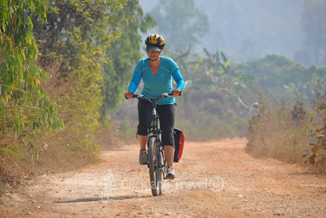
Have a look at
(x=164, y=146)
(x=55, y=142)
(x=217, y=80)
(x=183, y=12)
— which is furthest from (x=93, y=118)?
(x=183, y=12)

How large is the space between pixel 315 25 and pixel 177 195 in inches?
3265

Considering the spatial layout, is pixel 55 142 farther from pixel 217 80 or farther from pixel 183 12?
pixel 183 12

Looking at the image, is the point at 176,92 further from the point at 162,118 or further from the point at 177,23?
the point at 177,23

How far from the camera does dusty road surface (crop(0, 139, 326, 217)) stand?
4461mm

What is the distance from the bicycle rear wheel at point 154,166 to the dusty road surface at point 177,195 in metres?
0.17

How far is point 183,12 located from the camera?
75.1 meters

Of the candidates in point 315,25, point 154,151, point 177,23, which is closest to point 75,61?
point 154,151

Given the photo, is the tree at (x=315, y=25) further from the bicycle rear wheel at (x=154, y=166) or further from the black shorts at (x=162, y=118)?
the bicycle rear wheel at (x=154, y=166)

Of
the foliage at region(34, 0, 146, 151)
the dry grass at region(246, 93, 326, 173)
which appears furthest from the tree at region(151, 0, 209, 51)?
the foliage at region(34, 0, 146, 151)

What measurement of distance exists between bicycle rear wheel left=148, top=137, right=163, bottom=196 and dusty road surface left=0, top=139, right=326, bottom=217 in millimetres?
173

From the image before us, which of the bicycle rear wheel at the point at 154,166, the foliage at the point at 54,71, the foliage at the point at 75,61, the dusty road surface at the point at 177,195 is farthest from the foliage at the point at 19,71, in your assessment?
the foliage at the point at 75,61

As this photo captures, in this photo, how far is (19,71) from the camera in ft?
→ 16.4

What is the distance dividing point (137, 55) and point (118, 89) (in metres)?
2.13

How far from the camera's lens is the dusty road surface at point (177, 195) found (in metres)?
4.46
